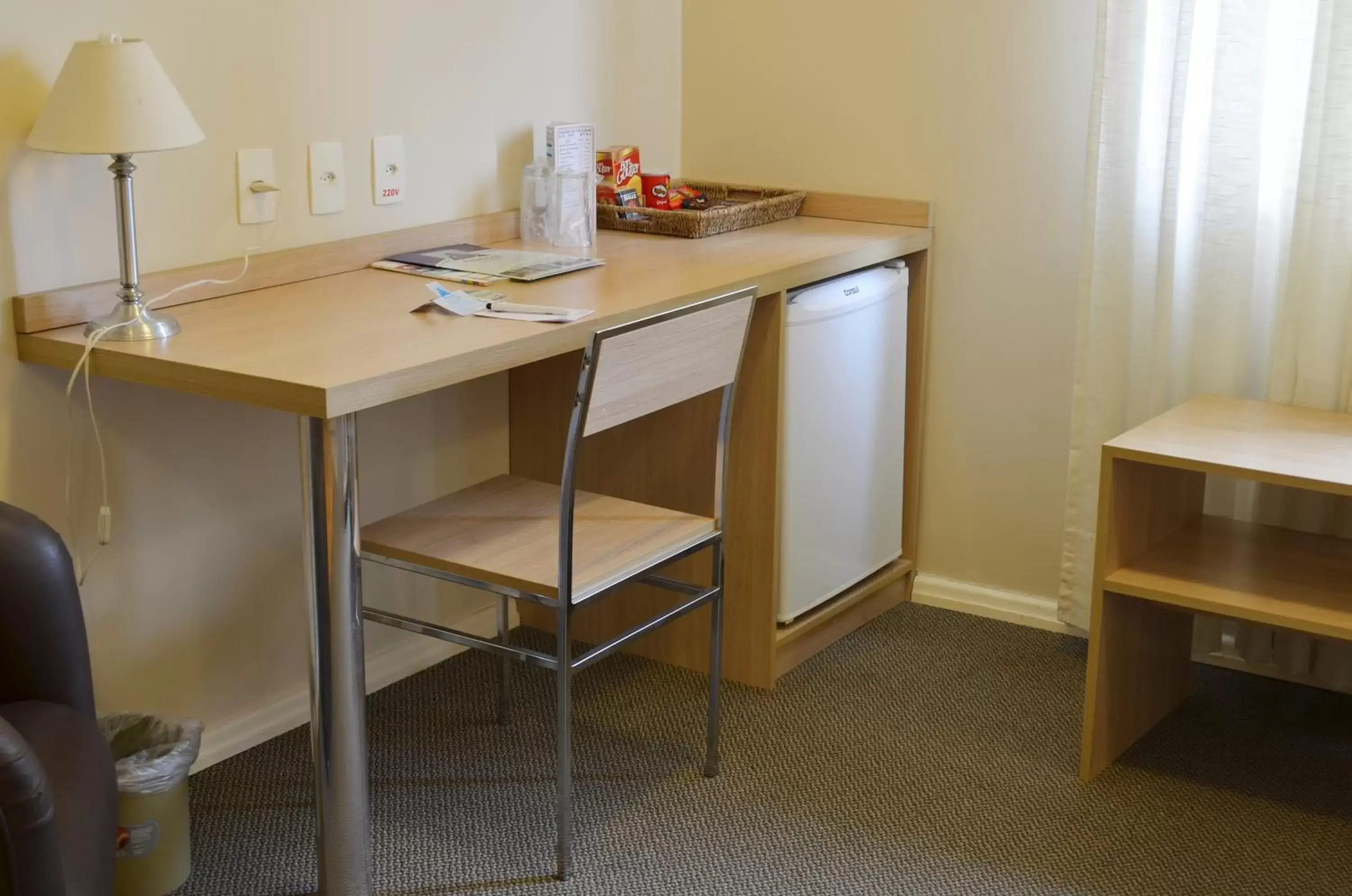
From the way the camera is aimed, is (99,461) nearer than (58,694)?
No

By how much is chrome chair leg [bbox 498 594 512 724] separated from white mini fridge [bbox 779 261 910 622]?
1.70ft

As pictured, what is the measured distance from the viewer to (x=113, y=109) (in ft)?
6.14

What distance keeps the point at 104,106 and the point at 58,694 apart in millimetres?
731

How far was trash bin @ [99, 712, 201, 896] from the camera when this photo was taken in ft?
6.50

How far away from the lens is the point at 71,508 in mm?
2129

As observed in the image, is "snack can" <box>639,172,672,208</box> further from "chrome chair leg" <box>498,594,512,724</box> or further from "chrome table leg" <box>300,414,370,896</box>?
"chrome table leg" <box>300,414,370,896</box>

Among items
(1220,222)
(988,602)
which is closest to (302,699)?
(988,602)

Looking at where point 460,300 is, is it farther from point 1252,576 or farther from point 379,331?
point 1252,576


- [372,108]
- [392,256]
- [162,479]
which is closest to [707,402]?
[392,256]

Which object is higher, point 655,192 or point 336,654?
point 655,192

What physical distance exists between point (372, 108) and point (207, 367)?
0.82 m

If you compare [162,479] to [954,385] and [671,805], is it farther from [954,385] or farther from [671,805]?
[954,385]

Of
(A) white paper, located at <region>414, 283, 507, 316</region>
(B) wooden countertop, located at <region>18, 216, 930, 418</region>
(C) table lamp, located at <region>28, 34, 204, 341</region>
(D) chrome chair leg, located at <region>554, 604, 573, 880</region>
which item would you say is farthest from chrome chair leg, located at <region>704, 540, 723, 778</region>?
(C) table lamp, located at <region>28, 34, 204, 341</region>

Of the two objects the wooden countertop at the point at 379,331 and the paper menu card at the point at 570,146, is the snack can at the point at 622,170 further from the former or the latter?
the wooden countertop at the point at 379,331
